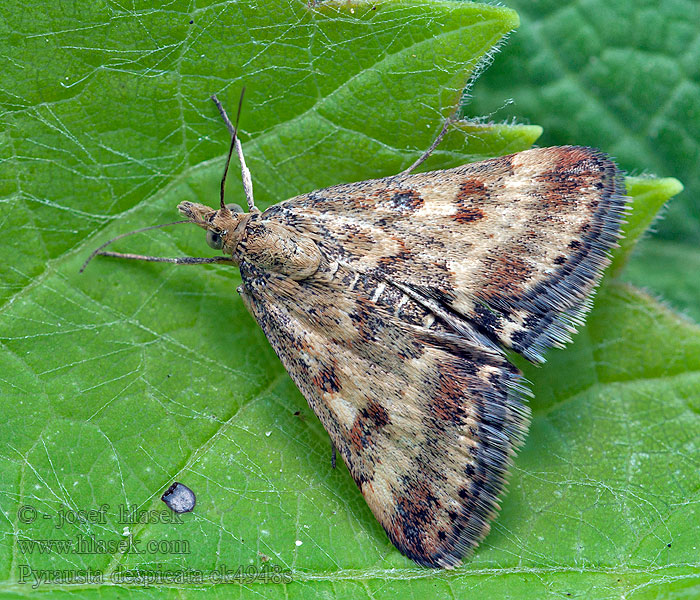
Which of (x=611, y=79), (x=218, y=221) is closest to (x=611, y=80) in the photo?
(x=611, y=79)

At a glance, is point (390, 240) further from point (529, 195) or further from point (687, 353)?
point (687, 353)

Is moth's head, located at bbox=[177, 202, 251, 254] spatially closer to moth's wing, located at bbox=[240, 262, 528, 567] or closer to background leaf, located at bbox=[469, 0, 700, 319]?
moth's wing, located at bbox=[240, 262, 528, 567]

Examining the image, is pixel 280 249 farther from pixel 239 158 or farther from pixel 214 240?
pixel 239 158

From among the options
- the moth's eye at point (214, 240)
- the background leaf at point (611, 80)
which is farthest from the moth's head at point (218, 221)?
the background leaf at point (611, 80)

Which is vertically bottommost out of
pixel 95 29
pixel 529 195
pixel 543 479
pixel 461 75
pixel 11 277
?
pixel 543 479

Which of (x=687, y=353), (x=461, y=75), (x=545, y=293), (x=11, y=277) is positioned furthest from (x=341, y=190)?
(x=687, y=353)

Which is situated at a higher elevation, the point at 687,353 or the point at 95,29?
the point at 95,29
